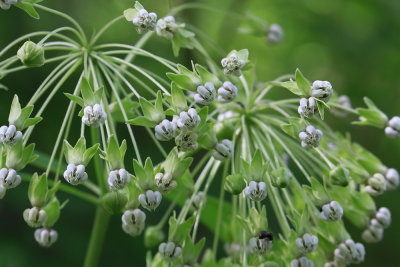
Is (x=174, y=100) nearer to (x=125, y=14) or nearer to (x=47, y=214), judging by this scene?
(x=125, y=14)

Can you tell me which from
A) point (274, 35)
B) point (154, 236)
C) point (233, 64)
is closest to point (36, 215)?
point (154, 236)

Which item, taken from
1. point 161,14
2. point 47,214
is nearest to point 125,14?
point 47,214

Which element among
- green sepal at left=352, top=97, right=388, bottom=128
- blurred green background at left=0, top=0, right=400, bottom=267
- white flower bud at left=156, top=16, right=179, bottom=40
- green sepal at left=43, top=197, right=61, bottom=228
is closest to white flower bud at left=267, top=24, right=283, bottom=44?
blurred green background at left=0, top=0, right=400, bottom=267

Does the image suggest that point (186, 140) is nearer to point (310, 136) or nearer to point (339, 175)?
point (310, 136)

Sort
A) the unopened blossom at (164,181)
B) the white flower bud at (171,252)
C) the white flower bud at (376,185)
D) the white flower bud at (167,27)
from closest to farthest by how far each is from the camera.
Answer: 1. the unopened blossom at (164,181)
2. the white flower bud at (171,252)
3. the white flower bud at (167,27)
4. the white flower bud at (376,185)

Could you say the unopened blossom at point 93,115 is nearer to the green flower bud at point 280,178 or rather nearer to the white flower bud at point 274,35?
the green flower bud at point 280,178

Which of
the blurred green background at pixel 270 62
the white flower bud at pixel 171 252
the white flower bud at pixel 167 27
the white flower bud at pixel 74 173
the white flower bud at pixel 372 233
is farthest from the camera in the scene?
the blurred green background at pixel 270 62

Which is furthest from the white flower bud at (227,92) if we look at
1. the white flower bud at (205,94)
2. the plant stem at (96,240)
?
the plant stem at (96,240)
